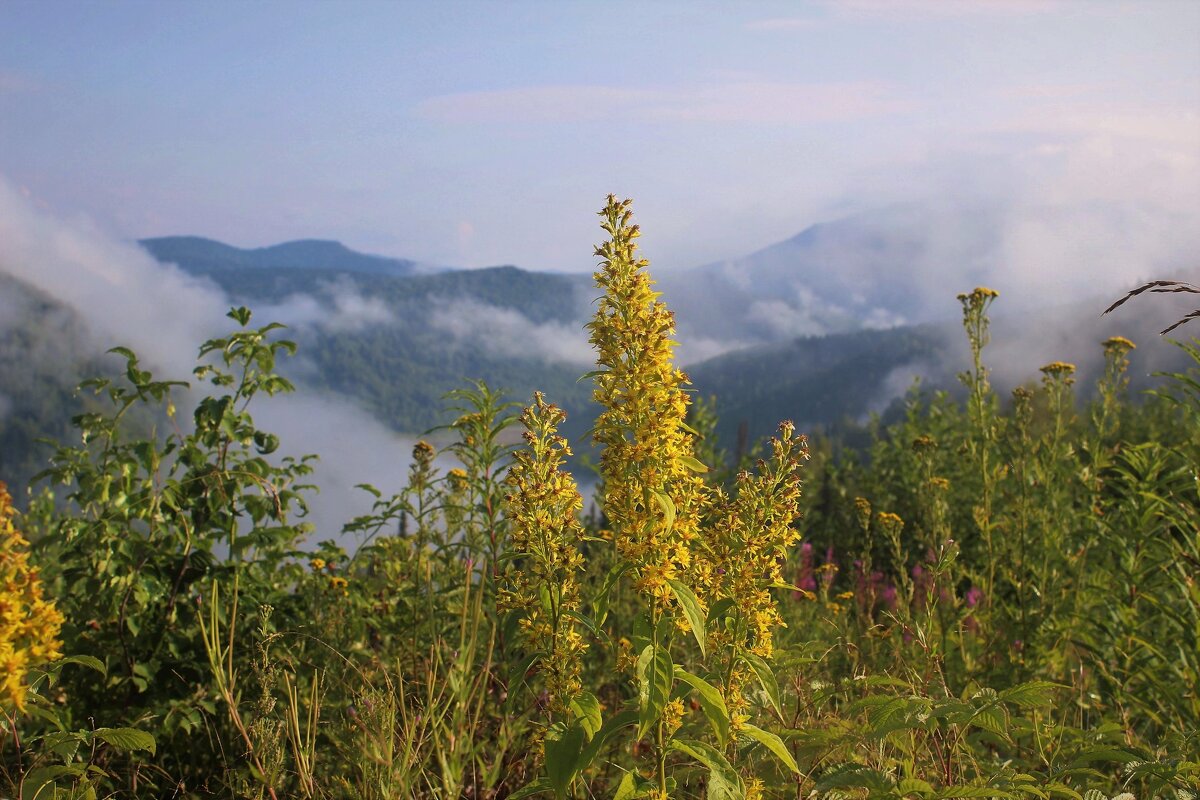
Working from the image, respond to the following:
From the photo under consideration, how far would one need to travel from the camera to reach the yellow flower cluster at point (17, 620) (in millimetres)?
2676

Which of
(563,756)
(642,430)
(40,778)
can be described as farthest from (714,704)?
(40,778)

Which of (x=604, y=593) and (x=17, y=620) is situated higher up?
(x=604, y=593)

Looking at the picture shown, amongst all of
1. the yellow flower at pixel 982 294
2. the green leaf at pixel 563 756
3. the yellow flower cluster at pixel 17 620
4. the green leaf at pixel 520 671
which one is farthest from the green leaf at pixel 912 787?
the yellow flower at pixel 982 294

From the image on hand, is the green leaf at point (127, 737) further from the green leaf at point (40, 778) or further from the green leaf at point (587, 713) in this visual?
the green leaf at point (587, 713)

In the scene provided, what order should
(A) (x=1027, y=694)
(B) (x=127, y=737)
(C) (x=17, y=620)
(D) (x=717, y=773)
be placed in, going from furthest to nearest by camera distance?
(B) (x=127, y=737), (C) (x=17, y=620), (A) (x=1027, y=694), (D) (x=717, y=773)

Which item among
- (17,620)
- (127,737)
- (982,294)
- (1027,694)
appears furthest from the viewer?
(982,294)

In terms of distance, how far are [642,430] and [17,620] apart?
6.96ft

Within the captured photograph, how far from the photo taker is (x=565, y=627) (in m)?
2.71

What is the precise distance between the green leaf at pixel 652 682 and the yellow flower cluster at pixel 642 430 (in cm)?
20

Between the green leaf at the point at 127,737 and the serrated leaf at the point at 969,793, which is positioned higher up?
the green leaf at the point at 127,737

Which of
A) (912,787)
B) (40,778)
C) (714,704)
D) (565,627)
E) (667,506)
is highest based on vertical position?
(667,506)

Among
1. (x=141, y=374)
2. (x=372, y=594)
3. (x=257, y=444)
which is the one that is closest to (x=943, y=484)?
(x=372, y=594)

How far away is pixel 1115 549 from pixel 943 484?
1.49m

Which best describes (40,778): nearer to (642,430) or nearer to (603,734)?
(603,734)
